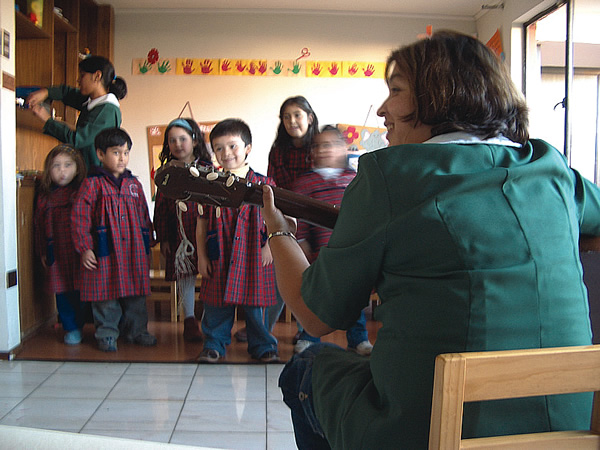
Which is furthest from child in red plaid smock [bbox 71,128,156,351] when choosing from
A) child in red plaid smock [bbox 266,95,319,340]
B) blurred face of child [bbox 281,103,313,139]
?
blurred face of child [bbox 281,103,313,139]

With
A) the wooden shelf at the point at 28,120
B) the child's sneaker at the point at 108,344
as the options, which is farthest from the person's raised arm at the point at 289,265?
the wooden shelf at the point at 28,120

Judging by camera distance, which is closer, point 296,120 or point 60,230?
point 296,120

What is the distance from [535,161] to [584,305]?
0.71ft

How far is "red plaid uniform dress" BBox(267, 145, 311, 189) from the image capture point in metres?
2.81

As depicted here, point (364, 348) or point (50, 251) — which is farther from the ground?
point (50, 251)

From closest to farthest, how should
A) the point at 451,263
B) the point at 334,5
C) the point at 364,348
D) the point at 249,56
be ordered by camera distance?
the point at 451,263 → the point at 364,348 → the point at 334,5 → the point at 249,56

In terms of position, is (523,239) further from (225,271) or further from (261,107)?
(261,107)

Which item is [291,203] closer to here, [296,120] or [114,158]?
[296,120]

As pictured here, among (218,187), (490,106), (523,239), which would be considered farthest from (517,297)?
(218,187)

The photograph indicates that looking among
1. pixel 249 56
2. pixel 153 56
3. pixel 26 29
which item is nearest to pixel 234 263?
pixel 26 29

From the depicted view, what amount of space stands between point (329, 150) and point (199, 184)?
3.82ft

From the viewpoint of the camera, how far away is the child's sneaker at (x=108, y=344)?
2.74 m

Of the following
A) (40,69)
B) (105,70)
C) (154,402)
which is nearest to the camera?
(154,402)

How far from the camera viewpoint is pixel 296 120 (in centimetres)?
272
